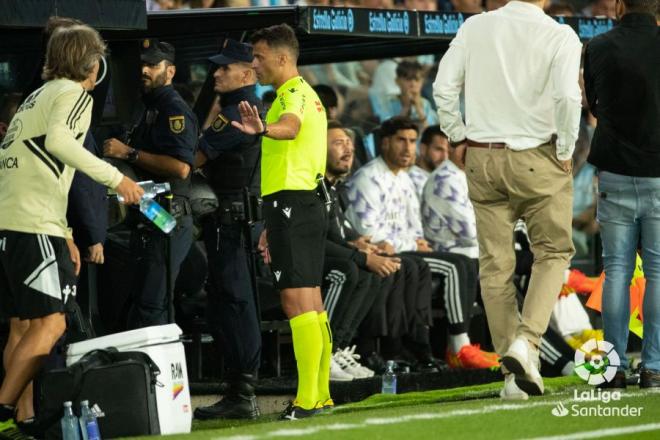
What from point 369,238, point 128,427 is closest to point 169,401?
point 128,427

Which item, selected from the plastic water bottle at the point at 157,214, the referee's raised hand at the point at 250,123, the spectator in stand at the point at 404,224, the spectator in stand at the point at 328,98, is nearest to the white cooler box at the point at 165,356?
the plastic water bottle at the point at 157,214

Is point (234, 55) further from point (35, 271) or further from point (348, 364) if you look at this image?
point (35, 271)

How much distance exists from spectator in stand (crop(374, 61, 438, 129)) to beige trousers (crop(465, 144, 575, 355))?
6.06 meters

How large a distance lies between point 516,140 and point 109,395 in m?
2.45

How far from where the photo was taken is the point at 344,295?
36.6 feet

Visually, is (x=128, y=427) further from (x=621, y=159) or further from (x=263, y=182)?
(x=621, y=159)

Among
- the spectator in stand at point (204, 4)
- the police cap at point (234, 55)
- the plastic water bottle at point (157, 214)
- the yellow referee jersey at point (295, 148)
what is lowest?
the plastic water bottle at point (157, 214)

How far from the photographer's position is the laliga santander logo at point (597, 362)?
8.77 meters

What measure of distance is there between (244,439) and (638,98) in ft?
11.7

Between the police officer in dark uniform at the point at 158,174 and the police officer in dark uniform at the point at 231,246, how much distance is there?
206mm

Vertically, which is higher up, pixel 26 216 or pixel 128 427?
pixel 26 216

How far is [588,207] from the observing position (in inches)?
630

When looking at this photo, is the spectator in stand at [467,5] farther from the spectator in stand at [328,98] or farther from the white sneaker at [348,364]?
the white sneaker at [348,364]

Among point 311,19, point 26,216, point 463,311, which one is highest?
point 311,19
